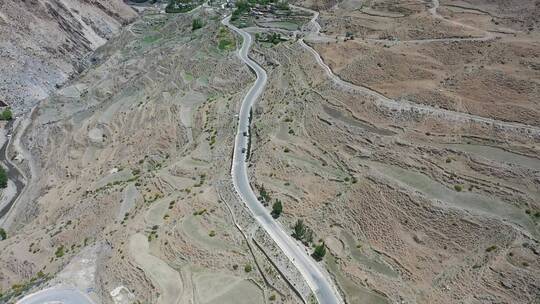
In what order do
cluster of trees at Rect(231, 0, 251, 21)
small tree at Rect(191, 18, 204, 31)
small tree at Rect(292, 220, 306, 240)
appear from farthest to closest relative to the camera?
small tree at Rect(191, 18, 204, 31) → cluster of trees at Rect(231, 0, 251, 21) → small tree at Rect(292, 220, 306, 240)

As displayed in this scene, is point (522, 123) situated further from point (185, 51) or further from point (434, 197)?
point (185, 51)

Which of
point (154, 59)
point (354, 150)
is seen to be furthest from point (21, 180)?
point (354, 150)

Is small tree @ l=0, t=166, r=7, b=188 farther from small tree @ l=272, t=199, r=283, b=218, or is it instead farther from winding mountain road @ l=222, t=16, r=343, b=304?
small tree @ l=272, t=199, r=283, b=218

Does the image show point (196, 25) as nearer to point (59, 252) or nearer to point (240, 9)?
point (240, 9)

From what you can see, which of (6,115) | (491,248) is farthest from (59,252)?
(6,115)

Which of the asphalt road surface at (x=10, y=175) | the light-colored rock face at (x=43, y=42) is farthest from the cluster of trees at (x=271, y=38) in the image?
the asphalt road surface at (x=10, y=175)

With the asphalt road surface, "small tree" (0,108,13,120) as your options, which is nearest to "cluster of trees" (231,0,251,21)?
"small tree" (0,108,13,120)
